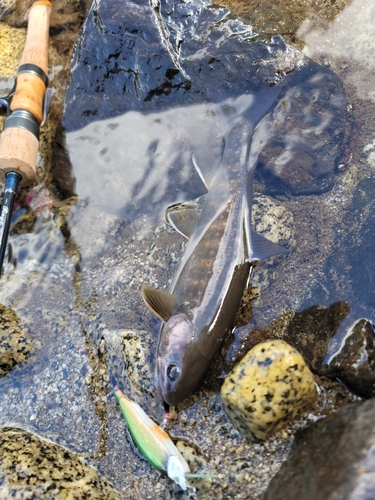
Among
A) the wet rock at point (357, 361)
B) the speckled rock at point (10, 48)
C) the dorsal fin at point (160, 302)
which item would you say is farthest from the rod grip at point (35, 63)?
the wet rock at point (357, 361)

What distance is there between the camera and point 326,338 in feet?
12.7

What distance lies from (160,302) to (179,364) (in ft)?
1.95

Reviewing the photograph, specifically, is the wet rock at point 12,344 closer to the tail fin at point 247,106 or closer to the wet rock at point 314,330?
the wet rock at point 314,330

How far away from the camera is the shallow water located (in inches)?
157

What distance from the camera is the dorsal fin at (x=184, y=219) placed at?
4492mm

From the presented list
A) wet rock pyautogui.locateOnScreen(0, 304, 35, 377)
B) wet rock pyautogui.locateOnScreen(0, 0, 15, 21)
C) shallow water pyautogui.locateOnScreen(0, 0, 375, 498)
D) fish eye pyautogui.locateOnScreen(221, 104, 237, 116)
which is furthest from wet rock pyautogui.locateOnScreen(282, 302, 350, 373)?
wet rock pyautogui.locateOnScreen(0, 0, 15, 21)

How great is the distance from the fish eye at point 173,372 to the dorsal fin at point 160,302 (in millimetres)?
445

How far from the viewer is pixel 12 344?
400cm

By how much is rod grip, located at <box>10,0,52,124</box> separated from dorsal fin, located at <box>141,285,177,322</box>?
7.52 ft

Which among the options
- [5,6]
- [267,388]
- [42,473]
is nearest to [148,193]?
[267,388]

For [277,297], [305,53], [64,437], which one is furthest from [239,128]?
[64,437]

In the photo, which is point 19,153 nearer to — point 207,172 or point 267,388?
point 207,172

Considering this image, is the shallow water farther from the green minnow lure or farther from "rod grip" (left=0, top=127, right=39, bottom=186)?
"rod grip" (left=0, top=127, right=39, bottom=186)

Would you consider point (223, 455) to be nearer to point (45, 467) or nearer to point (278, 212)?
point (45, 467)
